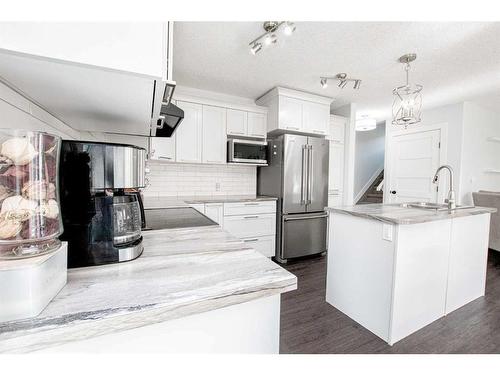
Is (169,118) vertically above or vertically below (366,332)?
above

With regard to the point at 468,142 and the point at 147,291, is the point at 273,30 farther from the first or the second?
the point at 468,142

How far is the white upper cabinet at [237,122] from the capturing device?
3.18 meters

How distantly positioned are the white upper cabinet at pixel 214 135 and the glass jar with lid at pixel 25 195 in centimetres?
258

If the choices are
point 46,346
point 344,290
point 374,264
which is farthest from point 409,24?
point 46,346

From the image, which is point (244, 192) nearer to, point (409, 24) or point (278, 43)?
point (278, 43)

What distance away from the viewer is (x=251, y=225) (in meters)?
3.00

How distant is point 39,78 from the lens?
0.71 m

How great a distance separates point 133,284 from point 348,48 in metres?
2.55

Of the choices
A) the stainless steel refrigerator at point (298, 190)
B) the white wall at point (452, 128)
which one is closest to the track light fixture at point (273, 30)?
the stainless steel refrigerator at point (298, 190)

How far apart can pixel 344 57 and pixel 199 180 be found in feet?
7.63

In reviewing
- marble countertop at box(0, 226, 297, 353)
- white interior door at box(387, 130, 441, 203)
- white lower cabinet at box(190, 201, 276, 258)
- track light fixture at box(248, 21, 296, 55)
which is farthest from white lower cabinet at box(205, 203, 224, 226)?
white interior door at box(387, 130, 441, 203)

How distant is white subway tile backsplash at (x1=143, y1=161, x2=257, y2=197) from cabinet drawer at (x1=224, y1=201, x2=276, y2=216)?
0.59 meters

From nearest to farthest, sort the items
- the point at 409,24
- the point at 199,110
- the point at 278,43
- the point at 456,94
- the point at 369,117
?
1. the point at 409,24
2. the point at 278,43
3. the point at 199,110
4. the point at 456,94
5. the point at 369,117

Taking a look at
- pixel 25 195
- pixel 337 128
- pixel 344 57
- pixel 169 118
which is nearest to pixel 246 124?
pixel 344 57
